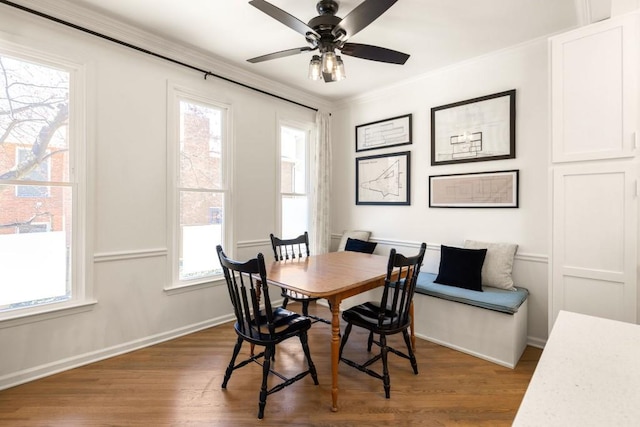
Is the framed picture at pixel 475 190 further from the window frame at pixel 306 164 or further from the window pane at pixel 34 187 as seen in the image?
the window pane at pixel 34 187

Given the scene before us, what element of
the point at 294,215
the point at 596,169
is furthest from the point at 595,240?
the point at 294,215

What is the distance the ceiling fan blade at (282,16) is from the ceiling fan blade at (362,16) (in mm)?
188

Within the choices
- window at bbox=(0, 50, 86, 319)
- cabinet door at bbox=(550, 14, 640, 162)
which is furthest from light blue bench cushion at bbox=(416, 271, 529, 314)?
window at bbox=(0, 50, 86, 319)

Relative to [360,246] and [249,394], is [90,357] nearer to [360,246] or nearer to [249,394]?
[249,394]

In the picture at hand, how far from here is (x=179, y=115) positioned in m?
3.08

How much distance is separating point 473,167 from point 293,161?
2246 mm

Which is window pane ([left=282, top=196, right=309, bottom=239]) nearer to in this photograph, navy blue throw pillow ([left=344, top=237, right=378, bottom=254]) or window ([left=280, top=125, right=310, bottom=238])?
window ([left=280, top=125, right=310, bottom=238])

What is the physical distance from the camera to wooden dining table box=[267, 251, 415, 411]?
1971 millimetres

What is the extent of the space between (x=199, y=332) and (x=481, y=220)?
10.4 feet

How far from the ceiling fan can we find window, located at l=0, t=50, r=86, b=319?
171 centimetres

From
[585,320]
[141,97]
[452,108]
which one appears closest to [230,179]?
[141,97]

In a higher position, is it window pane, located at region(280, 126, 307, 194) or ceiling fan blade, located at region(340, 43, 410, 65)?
ceiling fan blade, located at region(340, 43, 410, 65)

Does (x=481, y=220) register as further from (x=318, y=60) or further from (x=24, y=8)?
(x=24, y=8)

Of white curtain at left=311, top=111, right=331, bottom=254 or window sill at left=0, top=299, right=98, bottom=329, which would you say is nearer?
window sill at left=0, top=299, right=98, bottom=329
